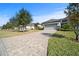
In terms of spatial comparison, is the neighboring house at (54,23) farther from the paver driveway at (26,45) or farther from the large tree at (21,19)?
the large tree at (21,19)

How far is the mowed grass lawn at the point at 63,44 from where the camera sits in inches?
131

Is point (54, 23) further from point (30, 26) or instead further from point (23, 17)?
point (23, 17)

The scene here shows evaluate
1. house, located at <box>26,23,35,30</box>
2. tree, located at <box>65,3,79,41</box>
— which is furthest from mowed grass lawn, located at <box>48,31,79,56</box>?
house, located at <box>26,23,35,30</box>

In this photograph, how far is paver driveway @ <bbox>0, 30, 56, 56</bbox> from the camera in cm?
335

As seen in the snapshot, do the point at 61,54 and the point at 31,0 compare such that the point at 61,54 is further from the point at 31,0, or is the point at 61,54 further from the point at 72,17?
the point at 31,0

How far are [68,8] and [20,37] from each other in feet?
3.19

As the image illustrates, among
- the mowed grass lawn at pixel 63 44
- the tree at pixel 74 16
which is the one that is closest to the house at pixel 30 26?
the mowed grass lawn at pixel 63 44

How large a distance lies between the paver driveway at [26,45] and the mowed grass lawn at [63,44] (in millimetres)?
114

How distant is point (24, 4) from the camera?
3357 millimetres

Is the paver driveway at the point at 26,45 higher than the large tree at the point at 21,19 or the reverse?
the reverse

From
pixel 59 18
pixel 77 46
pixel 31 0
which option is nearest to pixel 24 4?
pixel 31 0

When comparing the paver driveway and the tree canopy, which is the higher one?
the tree canopy

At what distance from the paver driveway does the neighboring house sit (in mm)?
151

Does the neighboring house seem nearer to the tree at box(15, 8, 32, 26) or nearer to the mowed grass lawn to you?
the mowed grass lawn
